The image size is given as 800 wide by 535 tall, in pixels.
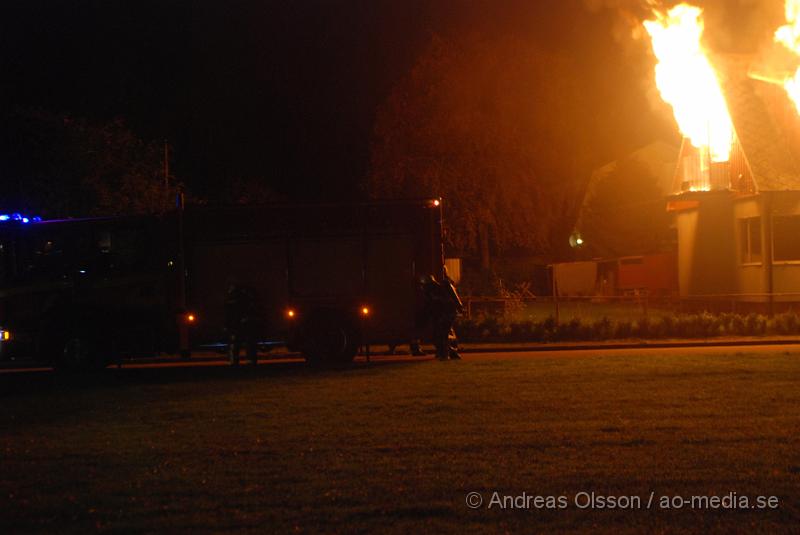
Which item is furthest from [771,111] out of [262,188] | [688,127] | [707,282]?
[262,188]

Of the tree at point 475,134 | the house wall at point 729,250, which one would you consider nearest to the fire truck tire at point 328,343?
the house wall at point 729,250

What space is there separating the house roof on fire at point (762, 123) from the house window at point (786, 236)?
1.30 meters

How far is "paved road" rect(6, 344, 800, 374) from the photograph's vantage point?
1803cm

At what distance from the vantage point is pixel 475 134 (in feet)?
103

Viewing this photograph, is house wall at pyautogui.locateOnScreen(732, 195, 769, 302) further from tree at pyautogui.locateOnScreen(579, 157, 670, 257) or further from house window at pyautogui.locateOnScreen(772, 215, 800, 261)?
tree at pyautogui.locateOnScreen(579, 157, 670, 257)

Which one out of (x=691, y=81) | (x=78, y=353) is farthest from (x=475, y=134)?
(x=78, y=353)

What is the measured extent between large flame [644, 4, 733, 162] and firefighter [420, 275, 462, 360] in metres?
14.6

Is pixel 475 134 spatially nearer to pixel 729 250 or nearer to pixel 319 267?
pixel 729 250

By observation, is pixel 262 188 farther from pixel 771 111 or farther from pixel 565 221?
pixel 771 111

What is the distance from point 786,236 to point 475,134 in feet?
33.8

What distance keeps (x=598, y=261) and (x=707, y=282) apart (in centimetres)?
1515

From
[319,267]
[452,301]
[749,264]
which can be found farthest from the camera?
[749,264]

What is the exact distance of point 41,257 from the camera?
17.0 m

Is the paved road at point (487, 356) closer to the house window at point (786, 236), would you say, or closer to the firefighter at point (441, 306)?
the firefighter at point (441, 306)
